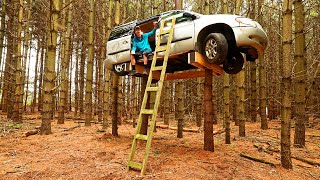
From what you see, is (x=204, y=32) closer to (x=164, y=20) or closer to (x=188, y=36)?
(x=188, y=36)

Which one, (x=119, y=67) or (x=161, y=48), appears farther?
(x=119, y=67)

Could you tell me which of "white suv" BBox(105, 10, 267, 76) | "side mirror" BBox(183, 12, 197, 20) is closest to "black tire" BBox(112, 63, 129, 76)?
"white suv" BBox(105, 10, 267, 76)

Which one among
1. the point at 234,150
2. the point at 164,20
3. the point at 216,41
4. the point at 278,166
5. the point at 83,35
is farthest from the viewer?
the point at 83,35

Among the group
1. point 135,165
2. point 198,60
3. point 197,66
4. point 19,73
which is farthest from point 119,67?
point 19,73

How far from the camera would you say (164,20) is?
6.52m

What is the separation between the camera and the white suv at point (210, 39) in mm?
5344

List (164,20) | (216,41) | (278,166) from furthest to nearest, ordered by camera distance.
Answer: (164,20), (278,166), (216,41)

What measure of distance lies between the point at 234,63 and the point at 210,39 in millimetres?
1455

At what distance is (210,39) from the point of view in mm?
5641

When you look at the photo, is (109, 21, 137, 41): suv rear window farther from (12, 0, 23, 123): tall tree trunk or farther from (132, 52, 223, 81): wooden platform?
(12, 0, 23, 123): tall tree trunk

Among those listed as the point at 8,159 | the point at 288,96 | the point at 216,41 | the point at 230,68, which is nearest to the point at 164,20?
the point at 216,41

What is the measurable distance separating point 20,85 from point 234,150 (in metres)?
9.77

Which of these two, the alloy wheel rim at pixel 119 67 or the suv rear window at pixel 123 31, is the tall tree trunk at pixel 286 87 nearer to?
the suv rear window at pixel 123 31

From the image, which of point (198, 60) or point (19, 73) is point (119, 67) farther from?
point (19, 73)
